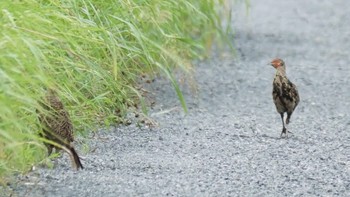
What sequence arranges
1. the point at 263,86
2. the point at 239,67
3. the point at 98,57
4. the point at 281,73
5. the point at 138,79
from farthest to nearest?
1. the point at 239,67
2. the point at 263,86
3. the point at 138,79
4. the point at 281,73
5. the point at 98,57

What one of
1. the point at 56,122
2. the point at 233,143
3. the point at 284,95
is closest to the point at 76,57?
the point at 56,122

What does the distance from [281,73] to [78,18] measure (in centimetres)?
156

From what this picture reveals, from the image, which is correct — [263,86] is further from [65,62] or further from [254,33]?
[65,62]

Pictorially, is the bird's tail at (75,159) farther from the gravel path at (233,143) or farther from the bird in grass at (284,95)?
the bird in grass at (284,95)

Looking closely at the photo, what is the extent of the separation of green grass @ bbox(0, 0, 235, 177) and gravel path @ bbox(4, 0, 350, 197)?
0.20 meters

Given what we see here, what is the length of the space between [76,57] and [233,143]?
1218mm

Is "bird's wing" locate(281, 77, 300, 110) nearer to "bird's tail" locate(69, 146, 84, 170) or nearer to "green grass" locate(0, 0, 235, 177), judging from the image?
"green grass" locate(0, 0, 235, 177)

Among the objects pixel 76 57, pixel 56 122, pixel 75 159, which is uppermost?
pixel 76 57

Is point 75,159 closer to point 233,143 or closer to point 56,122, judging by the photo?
point 56,122

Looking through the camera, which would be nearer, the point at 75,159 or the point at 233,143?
the point at 75,159

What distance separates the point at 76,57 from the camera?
21.5 ft

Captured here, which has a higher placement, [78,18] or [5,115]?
[78,18]

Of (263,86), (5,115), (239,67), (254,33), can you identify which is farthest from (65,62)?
(254,33)

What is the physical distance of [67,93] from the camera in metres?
6.38
